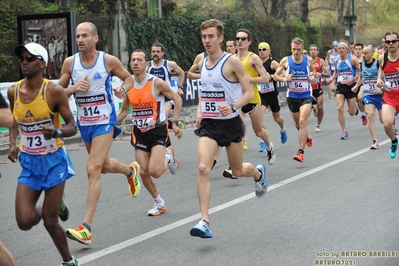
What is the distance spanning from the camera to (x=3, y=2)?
80.1 ft

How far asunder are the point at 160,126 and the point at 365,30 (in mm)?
77690

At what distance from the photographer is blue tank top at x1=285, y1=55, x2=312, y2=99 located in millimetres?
15117

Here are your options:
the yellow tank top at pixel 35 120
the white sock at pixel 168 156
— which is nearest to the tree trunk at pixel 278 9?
the white sock at pixel 168 156

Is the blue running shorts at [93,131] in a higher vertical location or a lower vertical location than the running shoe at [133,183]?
higher

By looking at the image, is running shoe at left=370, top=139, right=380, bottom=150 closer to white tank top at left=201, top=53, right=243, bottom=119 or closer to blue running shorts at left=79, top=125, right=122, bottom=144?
white tank top at left=201, top=53, right=243, bottom=119

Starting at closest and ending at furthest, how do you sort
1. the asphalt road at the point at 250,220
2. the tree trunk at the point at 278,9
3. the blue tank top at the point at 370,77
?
the asphalt road at the point at 250,220, the blue tank top at the point at 370,77, the tree trunk at the point at 278,9

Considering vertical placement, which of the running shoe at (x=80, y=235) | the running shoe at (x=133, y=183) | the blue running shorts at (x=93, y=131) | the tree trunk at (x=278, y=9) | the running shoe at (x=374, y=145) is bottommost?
the running shoe at (x=374, y=145)

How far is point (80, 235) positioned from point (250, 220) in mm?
2071

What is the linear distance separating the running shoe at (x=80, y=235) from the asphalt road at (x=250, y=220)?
0.10m

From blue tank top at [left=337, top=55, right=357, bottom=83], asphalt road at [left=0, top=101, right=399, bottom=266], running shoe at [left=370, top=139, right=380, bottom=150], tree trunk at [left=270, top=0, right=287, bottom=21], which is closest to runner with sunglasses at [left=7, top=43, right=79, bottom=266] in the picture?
asphalt road at [left=0, top=101, right=399, bottom=266]

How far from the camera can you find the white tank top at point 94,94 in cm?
868

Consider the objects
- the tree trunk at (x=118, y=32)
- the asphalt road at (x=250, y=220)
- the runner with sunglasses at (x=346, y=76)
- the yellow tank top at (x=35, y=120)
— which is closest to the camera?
the yellow tank top at (x=35, y=120)

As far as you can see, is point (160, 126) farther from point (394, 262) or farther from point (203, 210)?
point (394, 262)

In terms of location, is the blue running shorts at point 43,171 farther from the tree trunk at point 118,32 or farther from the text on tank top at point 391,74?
the tree trunk at point 118,32
